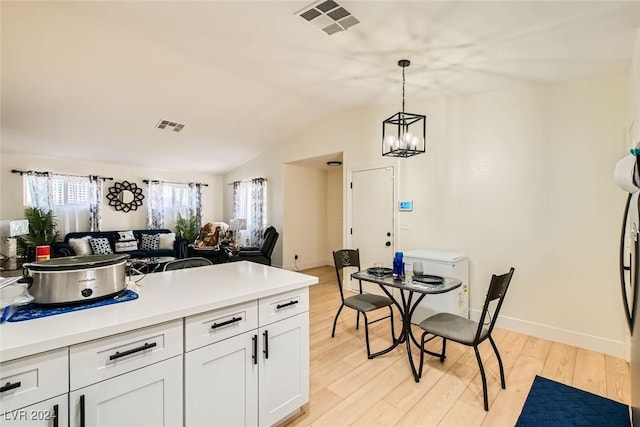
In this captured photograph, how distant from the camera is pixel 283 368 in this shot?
1741 mm

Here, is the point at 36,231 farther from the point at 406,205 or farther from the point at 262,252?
the point at 406,205

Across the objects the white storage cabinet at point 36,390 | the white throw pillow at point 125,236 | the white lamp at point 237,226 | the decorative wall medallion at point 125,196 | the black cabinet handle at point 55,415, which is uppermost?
the decorative wall medallion at point 125,196

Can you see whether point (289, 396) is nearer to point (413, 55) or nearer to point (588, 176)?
point (413, 55)

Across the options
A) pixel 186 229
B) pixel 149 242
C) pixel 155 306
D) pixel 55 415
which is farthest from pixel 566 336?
pixel 186 229

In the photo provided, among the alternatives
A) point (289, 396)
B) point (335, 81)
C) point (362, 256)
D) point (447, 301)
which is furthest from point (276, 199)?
point (289, 396)

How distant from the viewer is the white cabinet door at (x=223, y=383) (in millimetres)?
1377

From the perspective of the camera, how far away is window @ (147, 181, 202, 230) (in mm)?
6836

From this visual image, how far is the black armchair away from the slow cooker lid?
14.1 ft

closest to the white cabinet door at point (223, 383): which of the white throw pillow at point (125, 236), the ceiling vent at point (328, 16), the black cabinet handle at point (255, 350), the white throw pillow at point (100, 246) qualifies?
the black cabinet handle at point (255, 350)

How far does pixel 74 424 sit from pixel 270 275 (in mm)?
1126

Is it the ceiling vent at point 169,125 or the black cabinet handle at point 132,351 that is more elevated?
the ceiling vent at point 169,125

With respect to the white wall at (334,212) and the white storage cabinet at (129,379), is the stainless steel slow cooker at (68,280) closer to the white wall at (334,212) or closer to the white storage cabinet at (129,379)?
the white storage cabinet at (129,379)

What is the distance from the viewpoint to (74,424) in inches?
42.1

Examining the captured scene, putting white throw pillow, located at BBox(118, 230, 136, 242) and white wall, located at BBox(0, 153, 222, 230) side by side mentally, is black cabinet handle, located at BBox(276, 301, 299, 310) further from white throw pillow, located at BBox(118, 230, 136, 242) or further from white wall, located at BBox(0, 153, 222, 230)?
white wall, located at BBox(0, 153, 222, 230)
